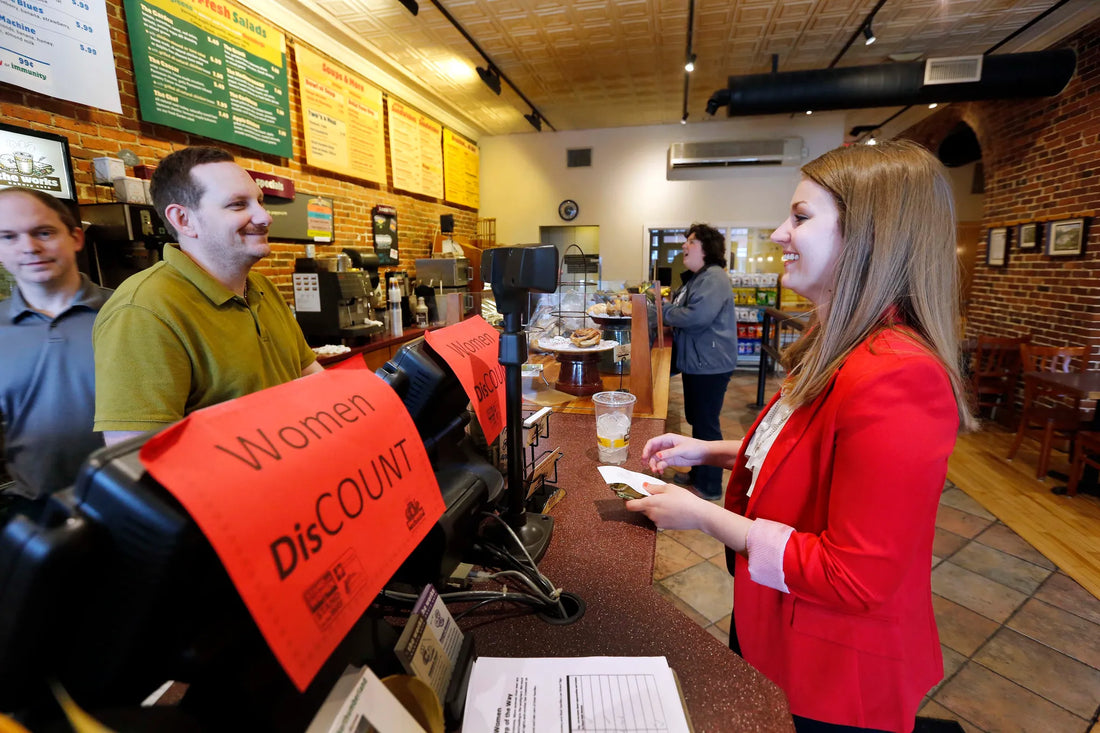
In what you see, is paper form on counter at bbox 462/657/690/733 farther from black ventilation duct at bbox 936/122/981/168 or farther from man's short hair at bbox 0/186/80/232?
black ventilation duct at bbox 936/122/981/168

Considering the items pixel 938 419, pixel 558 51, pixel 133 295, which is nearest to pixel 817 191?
pixel 938 419

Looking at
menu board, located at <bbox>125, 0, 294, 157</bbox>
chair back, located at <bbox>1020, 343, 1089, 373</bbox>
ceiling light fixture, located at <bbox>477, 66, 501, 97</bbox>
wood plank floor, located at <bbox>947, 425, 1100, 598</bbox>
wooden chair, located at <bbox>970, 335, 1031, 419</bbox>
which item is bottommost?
wood plank floor, located at <bbox>947, 425, 1100, 598</bbox>

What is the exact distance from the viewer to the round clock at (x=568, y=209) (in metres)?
7.54

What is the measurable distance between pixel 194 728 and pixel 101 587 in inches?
6.2

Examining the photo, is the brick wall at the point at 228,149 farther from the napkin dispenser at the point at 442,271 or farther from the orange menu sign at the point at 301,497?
the orange menu sign at the point at 301,497

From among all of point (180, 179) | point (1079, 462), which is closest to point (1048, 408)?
point (1079, 462)

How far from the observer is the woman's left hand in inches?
35.3

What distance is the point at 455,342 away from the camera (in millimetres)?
716

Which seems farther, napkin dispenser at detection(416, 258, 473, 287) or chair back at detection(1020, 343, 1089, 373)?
napkin dispenser at detection(416, 258, 473, 287)

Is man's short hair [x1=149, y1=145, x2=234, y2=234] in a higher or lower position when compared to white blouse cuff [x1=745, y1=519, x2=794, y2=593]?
higher

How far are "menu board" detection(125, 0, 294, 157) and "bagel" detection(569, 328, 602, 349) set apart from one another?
9.67ft

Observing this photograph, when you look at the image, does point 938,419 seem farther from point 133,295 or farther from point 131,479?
point 133,295

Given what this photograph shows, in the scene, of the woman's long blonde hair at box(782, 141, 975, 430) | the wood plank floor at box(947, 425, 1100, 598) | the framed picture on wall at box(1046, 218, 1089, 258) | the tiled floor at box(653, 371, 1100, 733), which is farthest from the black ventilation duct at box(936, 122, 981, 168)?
the woman's long blonde hair at box(782, 141, 975, 430)

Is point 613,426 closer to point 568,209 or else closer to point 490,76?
point 490,76
